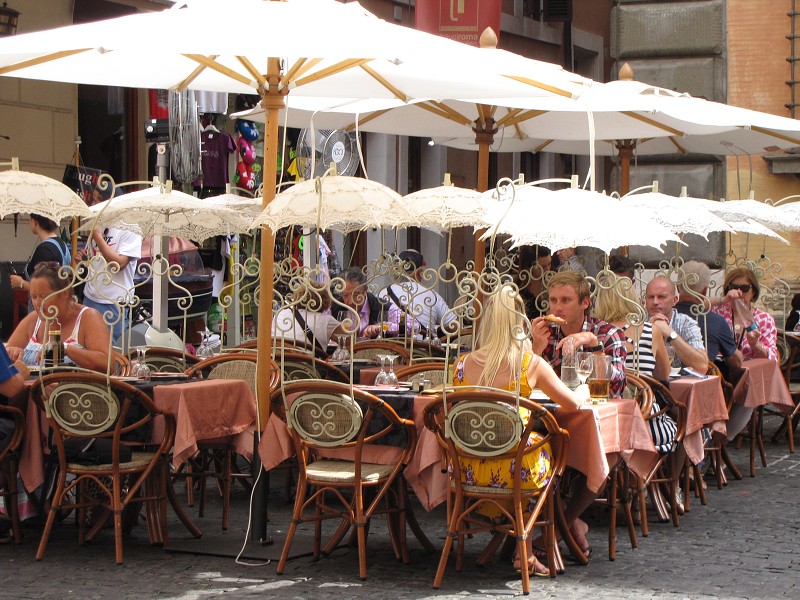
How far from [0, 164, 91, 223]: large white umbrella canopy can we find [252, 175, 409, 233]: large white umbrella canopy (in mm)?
1803

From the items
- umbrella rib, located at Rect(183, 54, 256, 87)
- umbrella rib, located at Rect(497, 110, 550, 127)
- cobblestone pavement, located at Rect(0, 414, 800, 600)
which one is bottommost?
cobblestone pavement, located at Rect(0, 414, 800, 600)

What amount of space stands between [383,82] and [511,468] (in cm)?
281

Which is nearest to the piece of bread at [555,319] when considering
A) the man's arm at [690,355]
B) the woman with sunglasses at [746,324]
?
the man's arm at [690,355]

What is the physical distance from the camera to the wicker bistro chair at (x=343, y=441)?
6734mm

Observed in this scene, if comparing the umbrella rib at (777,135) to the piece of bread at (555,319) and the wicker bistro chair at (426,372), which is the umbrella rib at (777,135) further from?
the piece of bread at (555,319)

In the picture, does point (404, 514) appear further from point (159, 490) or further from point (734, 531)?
point (734, 531)

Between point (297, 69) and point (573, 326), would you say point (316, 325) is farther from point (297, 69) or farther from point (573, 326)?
point (297, 69)

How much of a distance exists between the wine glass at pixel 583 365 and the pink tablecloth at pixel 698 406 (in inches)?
53.3

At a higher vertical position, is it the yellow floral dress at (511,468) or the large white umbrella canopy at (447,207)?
the large white umbrella canopy at (447,207)

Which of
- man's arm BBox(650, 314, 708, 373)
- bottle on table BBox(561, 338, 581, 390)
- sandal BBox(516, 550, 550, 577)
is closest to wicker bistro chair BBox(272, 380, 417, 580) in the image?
sandal BBox(516, 550, 550, 577)

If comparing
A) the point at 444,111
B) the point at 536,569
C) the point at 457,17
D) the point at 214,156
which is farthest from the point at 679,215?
the point at 457,17

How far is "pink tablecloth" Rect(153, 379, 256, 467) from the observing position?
734 centimetres

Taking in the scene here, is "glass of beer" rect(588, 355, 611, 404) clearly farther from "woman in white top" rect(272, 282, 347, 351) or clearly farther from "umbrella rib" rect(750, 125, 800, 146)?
"umbrella rib" rect(750, 125, 800, 146)

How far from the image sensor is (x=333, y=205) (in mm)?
7566
